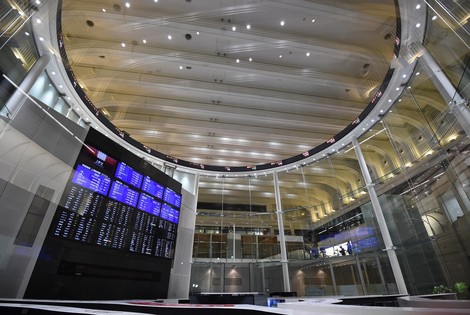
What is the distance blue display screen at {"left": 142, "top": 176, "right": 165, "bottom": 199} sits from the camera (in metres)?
7.37

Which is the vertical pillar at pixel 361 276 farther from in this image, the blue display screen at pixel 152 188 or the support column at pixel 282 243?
the blue display screen at pixel 152 188

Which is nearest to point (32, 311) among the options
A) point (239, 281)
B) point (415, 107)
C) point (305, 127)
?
point (415, 107)

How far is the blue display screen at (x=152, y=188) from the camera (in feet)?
24.2

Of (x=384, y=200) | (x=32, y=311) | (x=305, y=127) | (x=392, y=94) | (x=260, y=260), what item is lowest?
(x=32, y=311)

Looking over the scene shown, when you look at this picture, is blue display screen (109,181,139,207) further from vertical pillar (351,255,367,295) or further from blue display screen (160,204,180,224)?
vertical pillar (351,255,367,295)

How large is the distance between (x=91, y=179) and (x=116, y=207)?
3.31 ft

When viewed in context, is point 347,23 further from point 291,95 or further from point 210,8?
point 210,8

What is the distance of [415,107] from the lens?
7.37m

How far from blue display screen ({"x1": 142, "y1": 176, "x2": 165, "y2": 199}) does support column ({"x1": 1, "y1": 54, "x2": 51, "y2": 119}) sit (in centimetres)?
366

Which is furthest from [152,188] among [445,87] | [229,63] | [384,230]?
[445,87]

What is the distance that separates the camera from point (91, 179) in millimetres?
5660

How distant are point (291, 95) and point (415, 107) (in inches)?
187

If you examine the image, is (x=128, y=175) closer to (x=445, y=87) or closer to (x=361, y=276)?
(x=445, y=87)

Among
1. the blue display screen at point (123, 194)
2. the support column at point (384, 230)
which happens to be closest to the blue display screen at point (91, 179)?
the blue display screen at point (123, 194)
